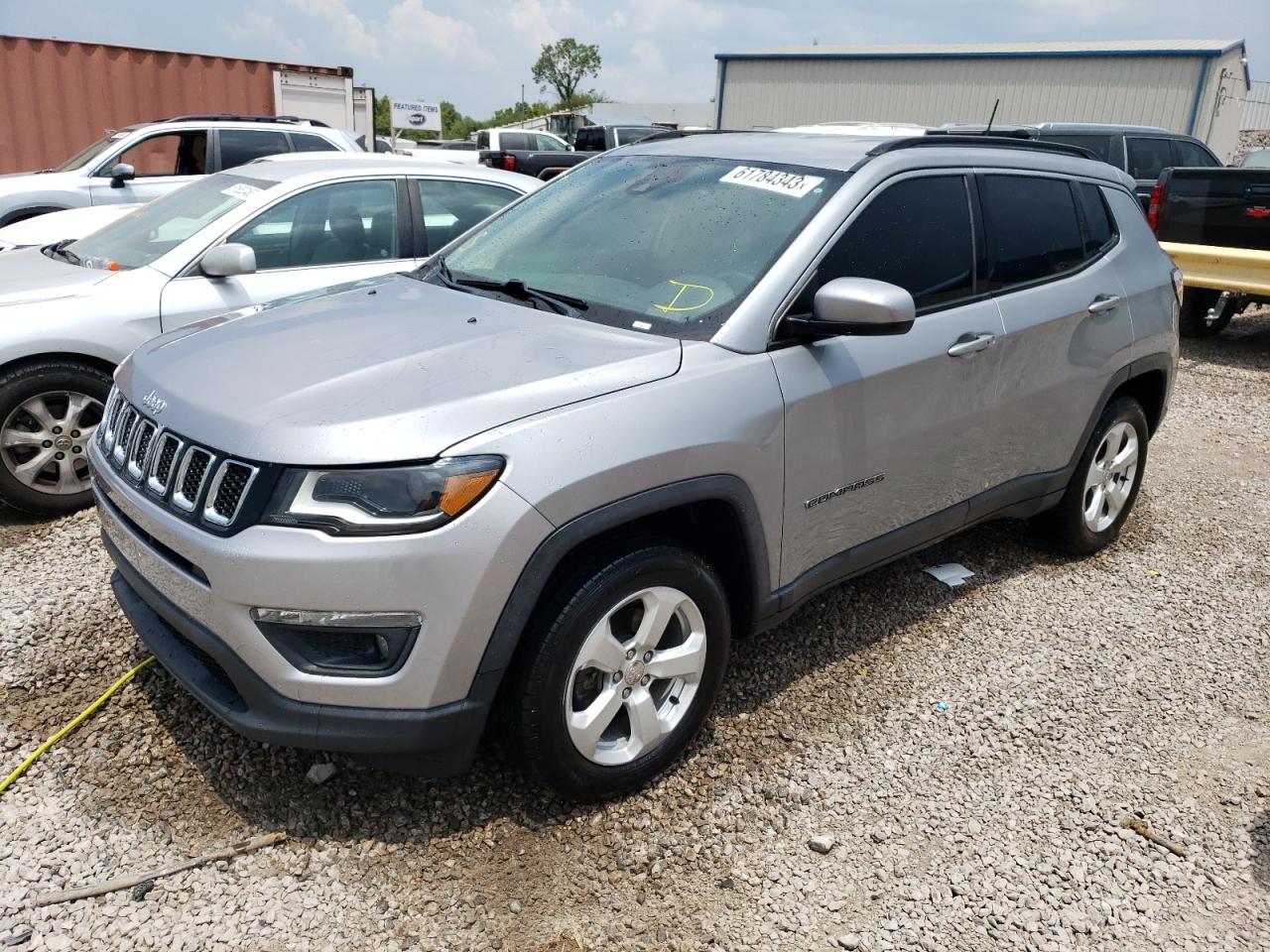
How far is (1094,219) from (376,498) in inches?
135

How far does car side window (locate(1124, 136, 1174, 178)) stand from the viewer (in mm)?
12453

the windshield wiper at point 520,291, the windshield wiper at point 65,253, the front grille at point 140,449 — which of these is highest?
the windshield wiper at point 520,291

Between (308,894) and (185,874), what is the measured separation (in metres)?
0.32

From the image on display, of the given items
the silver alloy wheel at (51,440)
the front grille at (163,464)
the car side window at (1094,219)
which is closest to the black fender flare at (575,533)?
the front grille at (163,464)

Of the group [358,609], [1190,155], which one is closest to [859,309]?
[358,609]

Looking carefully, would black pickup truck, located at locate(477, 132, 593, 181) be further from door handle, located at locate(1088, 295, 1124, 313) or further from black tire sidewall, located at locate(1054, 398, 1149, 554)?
door handle, located at locate(1088, 295, 1124, 313)

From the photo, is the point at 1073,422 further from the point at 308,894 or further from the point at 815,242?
the point at 308,894

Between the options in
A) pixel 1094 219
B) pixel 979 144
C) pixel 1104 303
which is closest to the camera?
pixel 979 144

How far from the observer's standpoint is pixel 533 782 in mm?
2682

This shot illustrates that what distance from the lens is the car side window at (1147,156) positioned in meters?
12.5

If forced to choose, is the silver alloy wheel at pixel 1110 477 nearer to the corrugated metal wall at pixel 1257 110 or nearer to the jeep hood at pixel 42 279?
the jeep hood at pixel 42 279

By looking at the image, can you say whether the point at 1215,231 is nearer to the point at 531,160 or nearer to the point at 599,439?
the point at 599,439

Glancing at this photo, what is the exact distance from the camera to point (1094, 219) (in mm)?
4242

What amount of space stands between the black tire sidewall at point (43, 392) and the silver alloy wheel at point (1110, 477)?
176 inches
